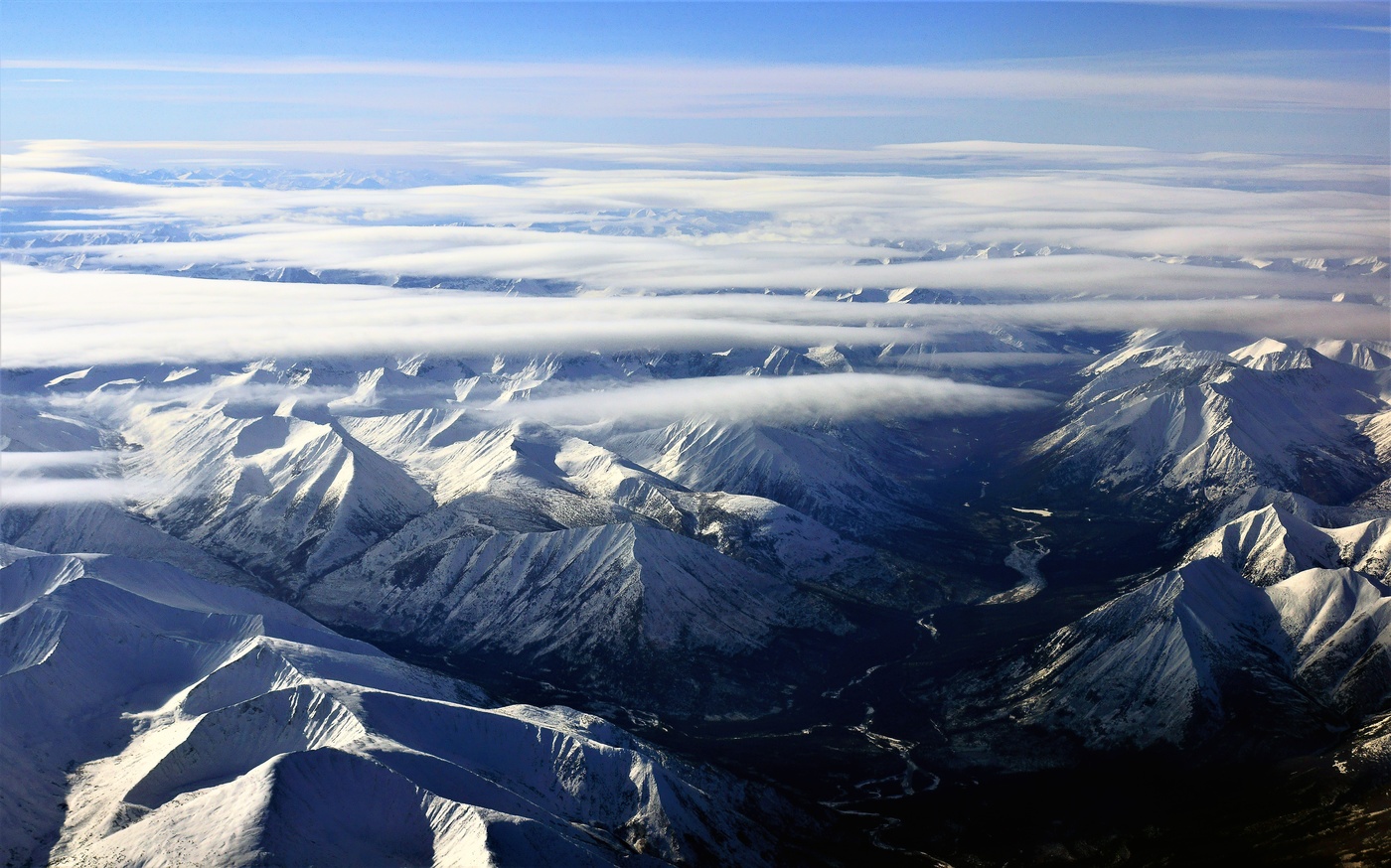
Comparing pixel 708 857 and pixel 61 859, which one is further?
pixel 708 857

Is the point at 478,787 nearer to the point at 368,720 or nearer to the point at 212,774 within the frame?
the point at 368,720

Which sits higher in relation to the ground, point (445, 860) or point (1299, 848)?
point (445, 860)

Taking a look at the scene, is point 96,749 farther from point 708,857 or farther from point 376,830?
point 708,857

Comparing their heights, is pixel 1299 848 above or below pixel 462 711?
below

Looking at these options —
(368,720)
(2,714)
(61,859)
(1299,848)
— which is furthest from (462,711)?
(1299,848)

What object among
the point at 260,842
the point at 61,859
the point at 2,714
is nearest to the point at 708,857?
the point at 260,842

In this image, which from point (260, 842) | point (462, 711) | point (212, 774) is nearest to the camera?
point (260, 842)

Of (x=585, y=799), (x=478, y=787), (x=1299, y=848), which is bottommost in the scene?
(x=1299, y=848)

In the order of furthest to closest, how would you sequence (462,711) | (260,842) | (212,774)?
(462,711), (212,774), (260,842)

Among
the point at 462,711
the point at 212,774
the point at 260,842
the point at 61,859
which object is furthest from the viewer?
the point at 462,711
